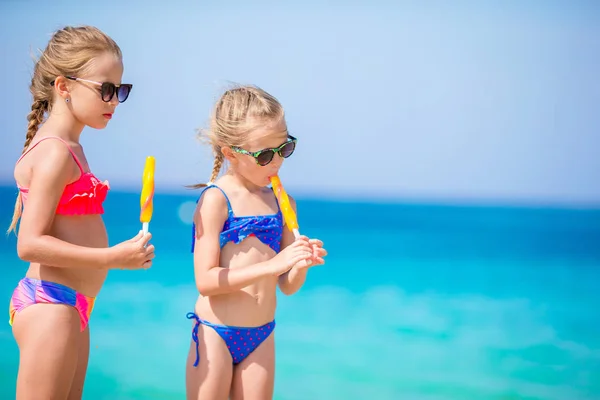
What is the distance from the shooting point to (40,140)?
2643 millimetres

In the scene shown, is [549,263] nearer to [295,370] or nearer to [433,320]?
[433,320]

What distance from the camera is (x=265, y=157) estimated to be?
9.70 ft

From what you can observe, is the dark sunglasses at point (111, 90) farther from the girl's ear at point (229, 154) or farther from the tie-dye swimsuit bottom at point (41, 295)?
the tie-dye swimsuit bottom at point (41, 295)

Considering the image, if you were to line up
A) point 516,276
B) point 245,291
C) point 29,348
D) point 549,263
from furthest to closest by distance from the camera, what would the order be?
1. point 549,263
2. point 516,276
3. point 245,291
4. point 29,348

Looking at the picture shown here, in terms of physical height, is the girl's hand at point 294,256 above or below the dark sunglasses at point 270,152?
below

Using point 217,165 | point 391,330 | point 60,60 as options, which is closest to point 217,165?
point 217,165

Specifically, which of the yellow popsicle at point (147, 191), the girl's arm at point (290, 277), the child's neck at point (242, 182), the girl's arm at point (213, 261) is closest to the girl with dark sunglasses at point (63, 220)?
the yellow popsicle at point (147, 191)

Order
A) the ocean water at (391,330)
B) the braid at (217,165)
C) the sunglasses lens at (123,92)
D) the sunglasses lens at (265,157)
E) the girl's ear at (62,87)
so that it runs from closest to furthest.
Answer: the girl's ear at (62,87) → the sunglasses lens at (123,92) → the sunglasses lens at (265,157) → the braid at (217,165) → the ocean water at (391,330)

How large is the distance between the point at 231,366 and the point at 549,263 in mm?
13983

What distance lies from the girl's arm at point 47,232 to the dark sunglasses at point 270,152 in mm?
735

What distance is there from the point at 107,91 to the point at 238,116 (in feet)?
1.76

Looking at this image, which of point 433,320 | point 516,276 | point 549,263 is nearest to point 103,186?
point 433,320

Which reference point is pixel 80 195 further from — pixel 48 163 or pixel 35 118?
pixel 35 118

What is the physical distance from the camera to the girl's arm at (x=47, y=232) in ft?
8.21
